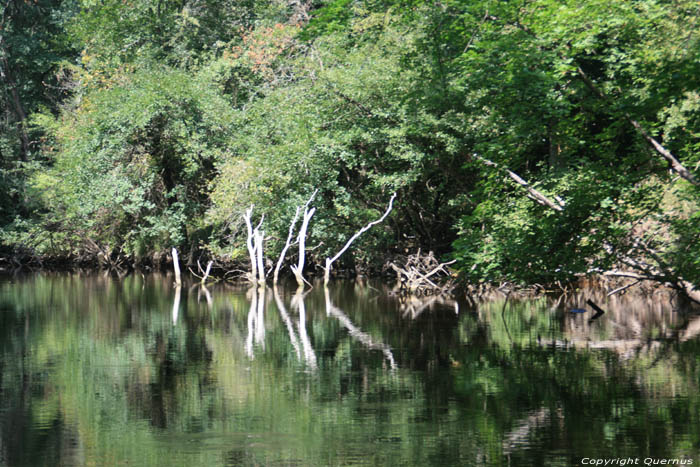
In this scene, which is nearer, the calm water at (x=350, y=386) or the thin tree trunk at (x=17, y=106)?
the calm water at (x=350, y=386)

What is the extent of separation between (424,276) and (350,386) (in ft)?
45.5

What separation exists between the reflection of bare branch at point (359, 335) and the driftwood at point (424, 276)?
11.3 ft

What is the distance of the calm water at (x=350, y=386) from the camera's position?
873 cm

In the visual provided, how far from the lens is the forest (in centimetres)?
1492

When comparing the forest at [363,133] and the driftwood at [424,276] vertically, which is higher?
the forest at [363,133]

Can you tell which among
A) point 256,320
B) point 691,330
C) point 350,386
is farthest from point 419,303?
point 350,386

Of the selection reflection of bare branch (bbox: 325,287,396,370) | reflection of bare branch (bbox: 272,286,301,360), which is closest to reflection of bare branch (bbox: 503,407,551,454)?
reflection of bare branch (bbox: 325,287,396,370)

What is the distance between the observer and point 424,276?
25.8m

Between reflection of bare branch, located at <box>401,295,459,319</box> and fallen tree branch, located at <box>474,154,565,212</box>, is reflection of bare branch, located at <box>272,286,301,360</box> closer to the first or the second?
reflection of bare branch, located at <box>401,295,459,319</box>

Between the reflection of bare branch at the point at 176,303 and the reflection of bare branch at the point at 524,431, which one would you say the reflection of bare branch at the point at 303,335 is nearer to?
the reflection of bare branch at the point at 176,303

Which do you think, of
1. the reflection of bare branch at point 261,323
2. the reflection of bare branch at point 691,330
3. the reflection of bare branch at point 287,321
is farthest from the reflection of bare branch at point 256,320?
the reflection of bare branch at point 691,330

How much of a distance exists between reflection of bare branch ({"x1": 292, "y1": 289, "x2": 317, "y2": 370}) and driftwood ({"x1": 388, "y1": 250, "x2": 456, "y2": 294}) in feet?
10.6

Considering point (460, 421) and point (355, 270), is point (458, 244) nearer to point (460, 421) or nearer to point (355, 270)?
point (460, 421)

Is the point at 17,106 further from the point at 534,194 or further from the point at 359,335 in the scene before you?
the point at 534,194
